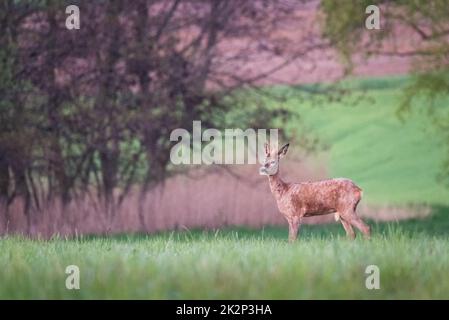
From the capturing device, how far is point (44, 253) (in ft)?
35.4

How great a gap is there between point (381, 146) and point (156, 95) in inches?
399

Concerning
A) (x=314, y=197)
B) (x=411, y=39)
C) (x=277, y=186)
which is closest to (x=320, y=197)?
(x=314, y=197)

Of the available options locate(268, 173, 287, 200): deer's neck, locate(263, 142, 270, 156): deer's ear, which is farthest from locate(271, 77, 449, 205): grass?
locate(263, 142, 270, 156): deer's ear

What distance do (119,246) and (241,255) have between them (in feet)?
6.99

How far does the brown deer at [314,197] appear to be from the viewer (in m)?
12.2

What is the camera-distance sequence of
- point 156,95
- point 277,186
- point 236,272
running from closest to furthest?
point 236,272, point 277,186, point 156,95

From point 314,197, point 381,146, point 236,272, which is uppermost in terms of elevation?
point 314,197

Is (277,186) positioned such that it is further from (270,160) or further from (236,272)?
(236,272)

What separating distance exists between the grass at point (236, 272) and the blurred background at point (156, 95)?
28.9ft

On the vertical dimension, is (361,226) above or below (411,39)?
below

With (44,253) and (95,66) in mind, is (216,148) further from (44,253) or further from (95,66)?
(44,253)

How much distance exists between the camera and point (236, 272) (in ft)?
29.1

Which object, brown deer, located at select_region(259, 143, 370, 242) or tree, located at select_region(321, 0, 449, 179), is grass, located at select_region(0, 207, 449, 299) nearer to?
brown deer, located at select_region(259, 143, 370, 242)
